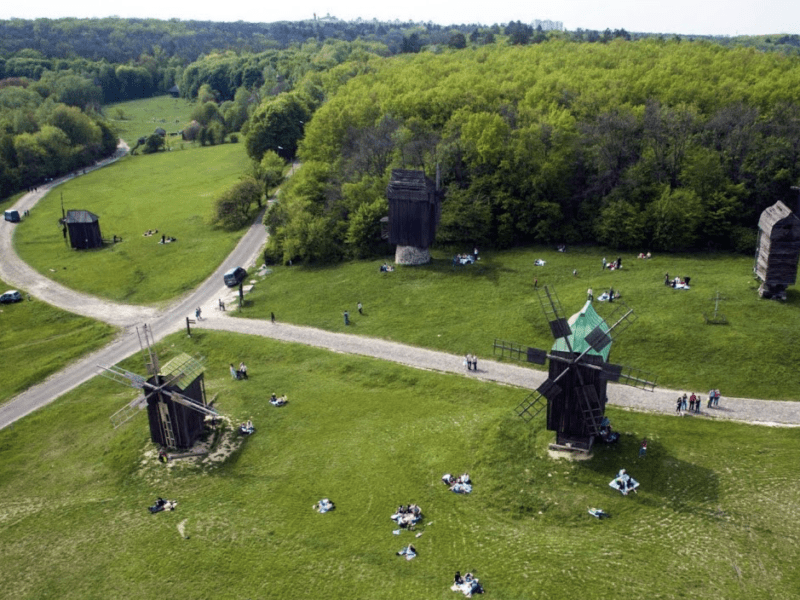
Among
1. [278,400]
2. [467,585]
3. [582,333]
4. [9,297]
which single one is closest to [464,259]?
[278,400]

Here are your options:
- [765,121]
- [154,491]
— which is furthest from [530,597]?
[765,121]

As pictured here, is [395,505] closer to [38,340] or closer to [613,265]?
[613,265]

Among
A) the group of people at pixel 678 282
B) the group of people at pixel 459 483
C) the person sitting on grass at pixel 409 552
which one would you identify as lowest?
the person sitting on grass at pixel 409 552

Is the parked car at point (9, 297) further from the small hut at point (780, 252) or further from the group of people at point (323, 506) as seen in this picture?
the small hut at point (780, 252)

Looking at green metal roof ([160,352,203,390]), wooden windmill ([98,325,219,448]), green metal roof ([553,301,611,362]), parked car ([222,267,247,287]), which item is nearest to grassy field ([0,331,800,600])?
wooden windmill ([98,325,219,448])

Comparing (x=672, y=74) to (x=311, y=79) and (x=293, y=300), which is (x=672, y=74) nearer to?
(x=293, y=300)

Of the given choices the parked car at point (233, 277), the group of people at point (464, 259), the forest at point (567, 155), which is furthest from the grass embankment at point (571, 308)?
the forest at point (567, 155)
